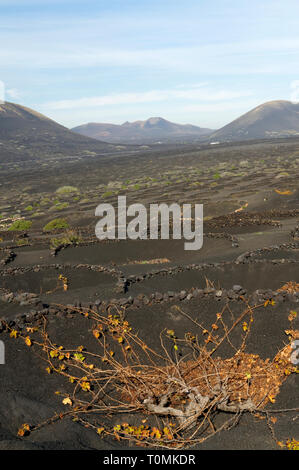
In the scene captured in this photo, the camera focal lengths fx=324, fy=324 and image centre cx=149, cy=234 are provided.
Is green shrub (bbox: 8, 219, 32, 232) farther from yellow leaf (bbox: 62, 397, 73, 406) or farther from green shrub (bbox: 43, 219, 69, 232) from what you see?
yellow leaf (bbox: 62, 397, 73, 406)

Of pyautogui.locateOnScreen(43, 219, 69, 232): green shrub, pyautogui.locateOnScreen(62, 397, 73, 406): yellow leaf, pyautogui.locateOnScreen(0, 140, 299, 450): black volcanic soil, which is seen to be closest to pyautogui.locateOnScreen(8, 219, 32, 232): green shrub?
pyautogui.locateOnScreen(0, 140, 299, 450): black volcanic soil

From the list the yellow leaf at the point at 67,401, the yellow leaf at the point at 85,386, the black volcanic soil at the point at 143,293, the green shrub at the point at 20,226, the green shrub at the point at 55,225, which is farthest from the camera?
the green shrub at the point at 20,226

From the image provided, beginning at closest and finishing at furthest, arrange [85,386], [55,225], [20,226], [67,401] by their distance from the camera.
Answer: [67,401] < [85,386] < [55,225] < [20,226]

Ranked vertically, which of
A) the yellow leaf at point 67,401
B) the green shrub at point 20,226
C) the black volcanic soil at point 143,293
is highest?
the green shrub at point 20,226

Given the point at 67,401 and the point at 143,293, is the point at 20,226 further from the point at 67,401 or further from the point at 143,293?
the point at 67,401

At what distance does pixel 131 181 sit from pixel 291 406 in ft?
235

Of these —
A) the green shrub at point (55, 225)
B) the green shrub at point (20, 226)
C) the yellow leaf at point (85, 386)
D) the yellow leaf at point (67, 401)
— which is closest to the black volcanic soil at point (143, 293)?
the yellow leaf at point (67, 401)

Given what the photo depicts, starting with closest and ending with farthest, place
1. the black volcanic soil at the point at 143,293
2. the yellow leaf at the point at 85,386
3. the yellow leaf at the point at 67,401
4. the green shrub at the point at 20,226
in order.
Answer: the black volcanic soil at the point at 143,293 < the yellow leaf at the point at 67,401 < the yellow leaf at the point at 85,386 < the green shrub at the point at 20,226

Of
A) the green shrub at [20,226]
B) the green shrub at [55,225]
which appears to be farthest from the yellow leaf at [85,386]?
the green shrub at [20,226]

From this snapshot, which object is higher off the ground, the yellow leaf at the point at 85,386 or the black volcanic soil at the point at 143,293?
the black volcanic soil at the point at 143,293

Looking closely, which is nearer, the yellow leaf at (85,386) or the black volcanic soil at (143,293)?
the black volcanic soil at (143,293)

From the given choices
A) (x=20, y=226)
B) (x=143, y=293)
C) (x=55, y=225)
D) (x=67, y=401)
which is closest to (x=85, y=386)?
(x=67, y=401)

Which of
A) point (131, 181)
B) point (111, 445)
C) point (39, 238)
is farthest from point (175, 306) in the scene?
point (131, 181)

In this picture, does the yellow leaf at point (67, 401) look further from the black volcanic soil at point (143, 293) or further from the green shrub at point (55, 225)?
the green shrub at point (55, 225)
